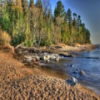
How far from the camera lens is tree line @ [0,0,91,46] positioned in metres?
49.8

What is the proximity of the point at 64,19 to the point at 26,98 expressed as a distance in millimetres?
72118

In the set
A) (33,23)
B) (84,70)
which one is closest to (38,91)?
(84,70)

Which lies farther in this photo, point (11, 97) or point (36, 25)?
point (36, 25)

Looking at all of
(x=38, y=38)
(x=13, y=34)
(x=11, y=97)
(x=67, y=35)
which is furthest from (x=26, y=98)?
(x=67, y=35)

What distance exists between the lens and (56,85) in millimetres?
10648

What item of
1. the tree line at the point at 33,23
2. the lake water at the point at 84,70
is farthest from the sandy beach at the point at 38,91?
the tree line at the point at 33,23

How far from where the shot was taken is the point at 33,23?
5403 centimetres

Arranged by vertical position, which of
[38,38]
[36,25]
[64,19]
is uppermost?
[64,19]

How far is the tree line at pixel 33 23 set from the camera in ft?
164

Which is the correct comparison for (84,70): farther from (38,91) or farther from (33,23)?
(33,23)

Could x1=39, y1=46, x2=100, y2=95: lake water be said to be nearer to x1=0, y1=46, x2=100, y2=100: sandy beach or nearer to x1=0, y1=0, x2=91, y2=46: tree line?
x1=0, y1=46, x2=100, y2=100: sandy beach

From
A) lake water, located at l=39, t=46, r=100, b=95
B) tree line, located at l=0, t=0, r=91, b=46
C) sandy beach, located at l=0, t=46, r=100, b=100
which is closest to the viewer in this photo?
sandy beach, located at l=0, t=46, r=100, b=100

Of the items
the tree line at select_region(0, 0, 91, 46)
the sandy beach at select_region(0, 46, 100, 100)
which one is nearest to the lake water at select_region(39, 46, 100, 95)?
the sandy beach at select_region(0, 46, 100, 100)

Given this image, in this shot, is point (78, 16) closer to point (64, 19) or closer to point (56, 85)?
point (64, 19)
